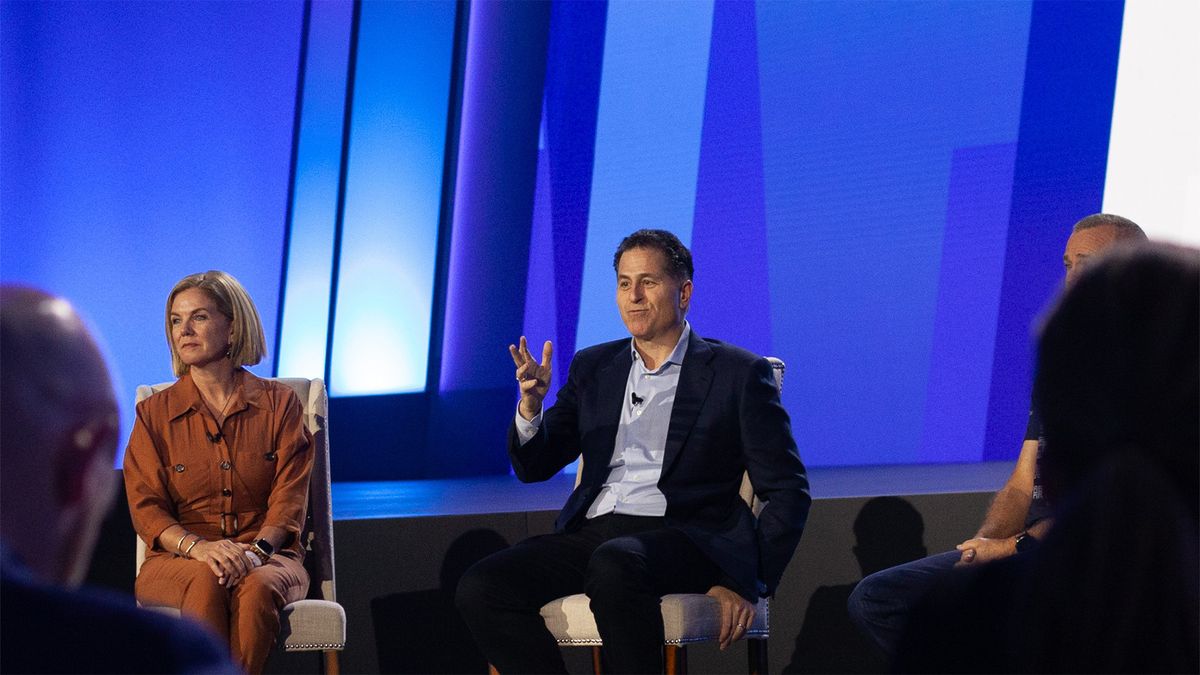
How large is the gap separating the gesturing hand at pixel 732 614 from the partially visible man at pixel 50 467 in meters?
1.87

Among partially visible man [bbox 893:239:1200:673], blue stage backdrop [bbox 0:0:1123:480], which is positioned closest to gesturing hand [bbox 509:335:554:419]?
partially visible man [bbox 893:239:1200:673]

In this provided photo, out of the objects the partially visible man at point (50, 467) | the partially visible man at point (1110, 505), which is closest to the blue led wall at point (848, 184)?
the partially visible man at point (1110, 505)

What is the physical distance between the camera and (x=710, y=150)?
5441 mm

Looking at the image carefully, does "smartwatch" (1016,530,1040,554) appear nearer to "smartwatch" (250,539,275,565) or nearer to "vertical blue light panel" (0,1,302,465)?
"smartwatch" (250,539,275,565)

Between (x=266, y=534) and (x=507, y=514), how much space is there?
0.81 m

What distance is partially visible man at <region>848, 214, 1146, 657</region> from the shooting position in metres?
2.49

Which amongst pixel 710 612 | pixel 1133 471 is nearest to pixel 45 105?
pixel 710 612

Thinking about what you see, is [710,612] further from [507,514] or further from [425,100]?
[425,100]

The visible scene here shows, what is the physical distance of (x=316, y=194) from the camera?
526cm

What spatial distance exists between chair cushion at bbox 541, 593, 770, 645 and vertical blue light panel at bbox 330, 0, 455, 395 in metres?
2.86

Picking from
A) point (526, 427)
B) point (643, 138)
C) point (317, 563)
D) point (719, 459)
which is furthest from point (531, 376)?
point (643, 138)

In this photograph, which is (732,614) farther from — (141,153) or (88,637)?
(141,153)

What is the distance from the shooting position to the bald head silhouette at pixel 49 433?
770 mm

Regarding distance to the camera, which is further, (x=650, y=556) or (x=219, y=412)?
(x=219, y=412)
